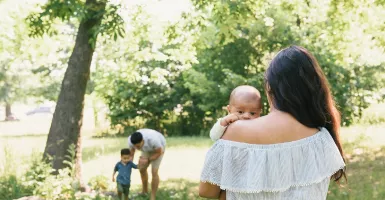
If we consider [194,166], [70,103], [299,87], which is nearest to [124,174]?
[70,103]

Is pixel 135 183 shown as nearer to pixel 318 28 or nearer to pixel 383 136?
pixel 383 136

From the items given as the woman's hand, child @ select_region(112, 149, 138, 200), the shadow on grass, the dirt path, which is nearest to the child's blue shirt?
child @ select_region(112, 149, 138, 200)

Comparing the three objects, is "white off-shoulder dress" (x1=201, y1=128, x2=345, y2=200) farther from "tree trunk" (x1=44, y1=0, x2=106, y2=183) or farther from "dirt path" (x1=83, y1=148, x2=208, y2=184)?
"dirt path" (x1=83, y1=148, x2=208, y2=184)

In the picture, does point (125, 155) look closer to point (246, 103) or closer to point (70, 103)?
point (70, 103)

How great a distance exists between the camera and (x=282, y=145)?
2.71 meters

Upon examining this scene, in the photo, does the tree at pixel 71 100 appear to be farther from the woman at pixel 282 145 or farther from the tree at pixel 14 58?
the woman at pixel 282 145

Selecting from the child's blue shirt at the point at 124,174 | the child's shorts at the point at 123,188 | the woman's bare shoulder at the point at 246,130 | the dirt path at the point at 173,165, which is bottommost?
the dirt path at the point at 173,165

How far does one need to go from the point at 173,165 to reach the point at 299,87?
12.4 m

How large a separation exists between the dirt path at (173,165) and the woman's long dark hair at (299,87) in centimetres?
879

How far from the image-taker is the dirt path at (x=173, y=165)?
509 inches

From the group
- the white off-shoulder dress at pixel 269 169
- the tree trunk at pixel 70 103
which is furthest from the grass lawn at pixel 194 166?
the white off-shoulder dress at pixel 269 169

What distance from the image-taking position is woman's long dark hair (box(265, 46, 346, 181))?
2713 mm

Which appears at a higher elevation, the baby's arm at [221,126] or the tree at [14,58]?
the tree at [14,58]

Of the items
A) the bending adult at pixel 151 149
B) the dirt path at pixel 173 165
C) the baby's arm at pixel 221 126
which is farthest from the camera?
the dirt path at pixel 173 165
